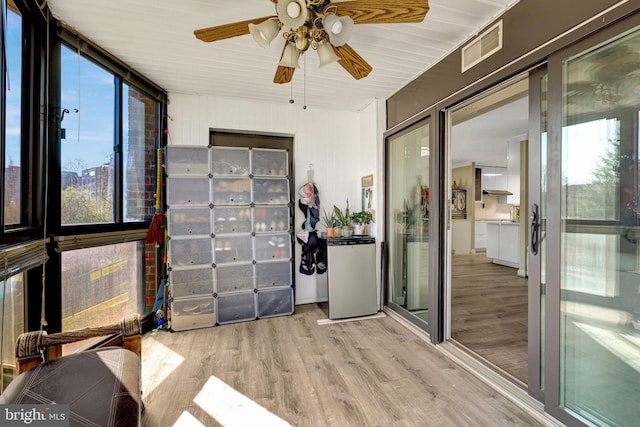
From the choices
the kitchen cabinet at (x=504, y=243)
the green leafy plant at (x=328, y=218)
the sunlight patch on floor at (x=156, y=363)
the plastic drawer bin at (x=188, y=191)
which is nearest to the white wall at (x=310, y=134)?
the green leafy plant at (x=328, y=218)

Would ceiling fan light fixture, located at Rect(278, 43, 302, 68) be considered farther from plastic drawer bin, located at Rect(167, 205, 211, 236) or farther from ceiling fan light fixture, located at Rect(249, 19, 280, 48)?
plastic drawer bin, located at Rect(167, 205, 211, 236)

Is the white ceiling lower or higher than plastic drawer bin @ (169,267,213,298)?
higher

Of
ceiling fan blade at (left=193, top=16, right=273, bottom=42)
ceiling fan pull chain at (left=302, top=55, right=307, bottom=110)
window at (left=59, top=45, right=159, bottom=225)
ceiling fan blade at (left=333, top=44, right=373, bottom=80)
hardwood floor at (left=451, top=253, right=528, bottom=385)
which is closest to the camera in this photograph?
ceiling fan blade at (left=193, top=16, right=273, bottom=42)

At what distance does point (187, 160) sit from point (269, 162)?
0.88 m

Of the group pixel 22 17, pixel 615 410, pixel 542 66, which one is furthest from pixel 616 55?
pixel 22 17

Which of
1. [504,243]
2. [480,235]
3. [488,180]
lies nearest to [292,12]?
[504,243]

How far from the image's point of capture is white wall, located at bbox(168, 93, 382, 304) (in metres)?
3.36

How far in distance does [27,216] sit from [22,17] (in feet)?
4.20

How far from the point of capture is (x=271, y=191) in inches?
130

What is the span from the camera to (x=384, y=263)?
138 inches

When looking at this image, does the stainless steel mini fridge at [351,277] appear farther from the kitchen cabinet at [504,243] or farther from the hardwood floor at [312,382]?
the kitchen cabinet at [504,243]

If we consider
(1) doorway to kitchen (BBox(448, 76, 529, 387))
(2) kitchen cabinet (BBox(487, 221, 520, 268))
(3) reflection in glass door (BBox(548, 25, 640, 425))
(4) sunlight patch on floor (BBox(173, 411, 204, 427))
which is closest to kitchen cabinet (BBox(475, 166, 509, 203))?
(1) doorway to kitchen (BBox(448, 76, 529, 387))

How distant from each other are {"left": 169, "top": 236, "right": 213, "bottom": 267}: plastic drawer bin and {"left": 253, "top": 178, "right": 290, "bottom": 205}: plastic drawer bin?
0.73m

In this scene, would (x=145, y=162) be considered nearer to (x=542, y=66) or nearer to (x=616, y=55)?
(x=542, y=66)
